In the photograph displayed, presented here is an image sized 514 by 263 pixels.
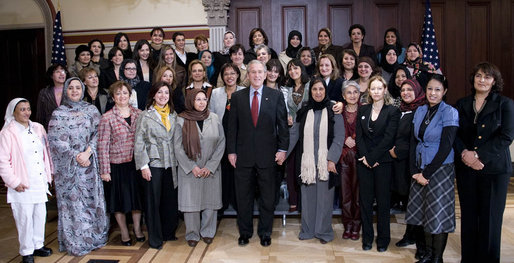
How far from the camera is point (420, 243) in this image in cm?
357

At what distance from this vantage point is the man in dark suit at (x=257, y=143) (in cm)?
378

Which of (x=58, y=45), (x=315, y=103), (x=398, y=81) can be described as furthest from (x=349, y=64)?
(x=58, y=45)

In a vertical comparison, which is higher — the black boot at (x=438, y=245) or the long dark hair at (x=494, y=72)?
the long dark hair at (x=494, y=72)

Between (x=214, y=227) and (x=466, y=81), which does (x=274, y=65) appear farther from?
(x=466, y=81)

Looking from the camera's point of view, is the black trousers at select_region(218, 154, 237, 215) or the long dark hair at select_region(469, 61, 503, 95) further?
the black trousers at select_region(218, 154, 237, 215)

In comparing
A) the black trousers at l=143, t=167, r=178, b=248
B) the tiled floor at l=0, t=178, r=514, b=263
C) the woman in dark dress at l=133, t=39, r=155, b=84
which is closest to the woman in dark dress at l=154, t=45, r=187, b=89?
the woman in dark dress at l=133, t=39, r=155, b=84

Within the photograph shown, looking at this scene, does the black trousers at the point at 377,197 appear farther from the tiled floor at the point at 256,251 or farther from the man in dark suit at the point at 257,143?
the man in dark suit at the point at 257,143

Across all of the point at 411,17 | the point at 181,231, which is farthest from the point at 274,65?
the point at 411,17

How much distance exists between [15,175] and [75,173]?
0.46 meters

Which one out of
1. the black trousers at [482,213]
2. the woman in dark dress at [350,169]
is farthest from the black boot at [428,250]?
the woman in dark dress at [350,169]

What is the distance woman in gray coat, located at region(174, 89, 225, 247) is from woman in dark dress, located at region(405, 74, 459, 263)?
1673mm

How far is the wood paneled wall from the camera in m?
6.89

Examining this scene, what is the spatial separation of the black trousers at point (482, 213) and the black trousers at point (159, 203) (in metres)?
2.38

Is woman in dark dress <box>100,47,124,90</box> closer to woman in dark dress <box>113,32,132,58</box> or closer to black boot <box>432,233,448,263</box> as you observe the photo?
woman in dark dress <box>113,32,132,58</box>
